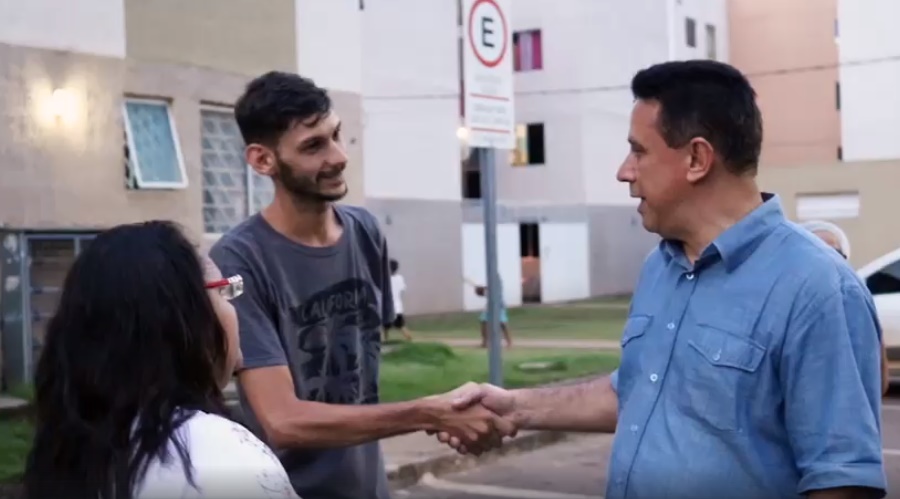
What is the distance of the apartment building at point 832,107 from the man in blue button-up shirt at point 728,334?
11.4 meters

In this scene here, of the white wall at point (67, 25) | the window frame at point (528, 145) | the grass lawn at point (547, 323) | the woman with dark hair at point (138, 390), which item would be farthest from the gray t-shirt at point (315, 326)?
the window frame at point (528, 145)

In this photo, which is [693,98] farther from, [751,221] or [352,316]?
[352,316]

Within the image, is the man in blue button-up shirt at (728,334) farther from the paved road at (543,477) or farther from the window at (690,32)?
the window at (690,32)

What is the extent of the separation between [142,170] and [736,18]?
111 ft

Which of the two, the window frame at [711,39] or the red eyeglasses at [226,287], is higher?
the window frame at [711,39]

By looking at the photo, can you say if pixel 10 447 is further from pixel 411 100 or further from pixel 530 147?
pixel 530 147

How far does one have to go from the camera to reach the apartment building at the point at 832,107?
2777cm

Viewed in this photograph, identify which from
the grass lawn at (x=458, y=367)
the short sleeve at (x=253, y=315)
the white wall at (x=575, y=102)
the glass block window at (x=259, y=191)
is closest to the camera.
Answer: the short sleeve at (x=253, y=315)

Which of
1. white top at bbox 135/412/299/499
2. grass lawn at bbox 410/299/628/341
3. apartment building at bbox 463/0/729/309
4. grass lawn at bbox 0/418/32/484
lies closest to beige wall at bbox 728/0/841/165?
apartment building at bbox 463/0/729/309

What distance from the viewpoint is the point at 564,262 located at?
115 ft

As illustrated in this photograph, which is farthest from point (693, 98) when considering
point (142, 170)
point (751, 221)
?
point (142, 170)

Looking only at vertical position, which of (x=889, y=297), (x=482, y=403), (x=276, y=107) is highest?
(x=276, y=107)

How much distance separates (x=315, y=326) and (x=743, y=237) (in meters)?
1.25

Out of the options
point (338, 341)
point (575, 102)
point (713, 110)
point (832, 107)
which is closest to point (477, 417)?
point (338, 341)
